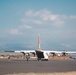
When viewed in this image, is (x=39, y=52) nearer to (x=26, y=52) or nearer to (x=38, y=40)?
(x=26, y=52)

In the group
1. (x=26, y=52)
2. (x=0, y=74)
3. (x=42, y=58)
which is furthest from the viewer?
(x=26, y=52)

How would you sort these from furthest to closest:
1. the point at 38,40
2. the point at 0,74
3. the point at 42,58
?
the point at 38,40 → the point at 42,58 → the point at 0,74

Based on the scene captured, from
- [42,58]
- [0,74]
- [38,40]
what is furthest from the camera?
[38,40]

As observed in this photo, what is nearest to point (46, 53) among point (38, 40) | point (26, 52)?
point (26, 52)

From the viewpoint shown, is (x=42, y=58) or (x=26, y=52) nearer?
(x=42, y=58)

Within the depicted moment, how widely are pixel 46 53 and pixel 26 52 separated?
651 centimetres

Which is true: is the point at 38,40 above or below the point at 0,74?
above

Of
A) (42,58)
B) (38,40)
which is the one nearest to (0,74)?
(42,58)

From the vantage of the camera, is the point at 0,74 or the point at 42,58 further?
the point at 42,58

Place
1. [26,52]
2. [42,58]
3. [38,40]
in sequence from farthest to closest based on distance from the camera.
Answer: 1. [38,40]
2. [26,52]
3. [42,58]

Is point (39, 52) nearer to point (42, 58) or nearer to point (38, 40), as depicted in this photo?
point (42, 58)

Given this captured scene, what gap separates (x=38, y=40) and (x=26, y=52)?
12.6m

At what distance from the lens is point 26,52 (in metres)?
72.8

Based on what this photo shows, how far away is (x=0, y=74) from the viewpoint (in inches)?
901
